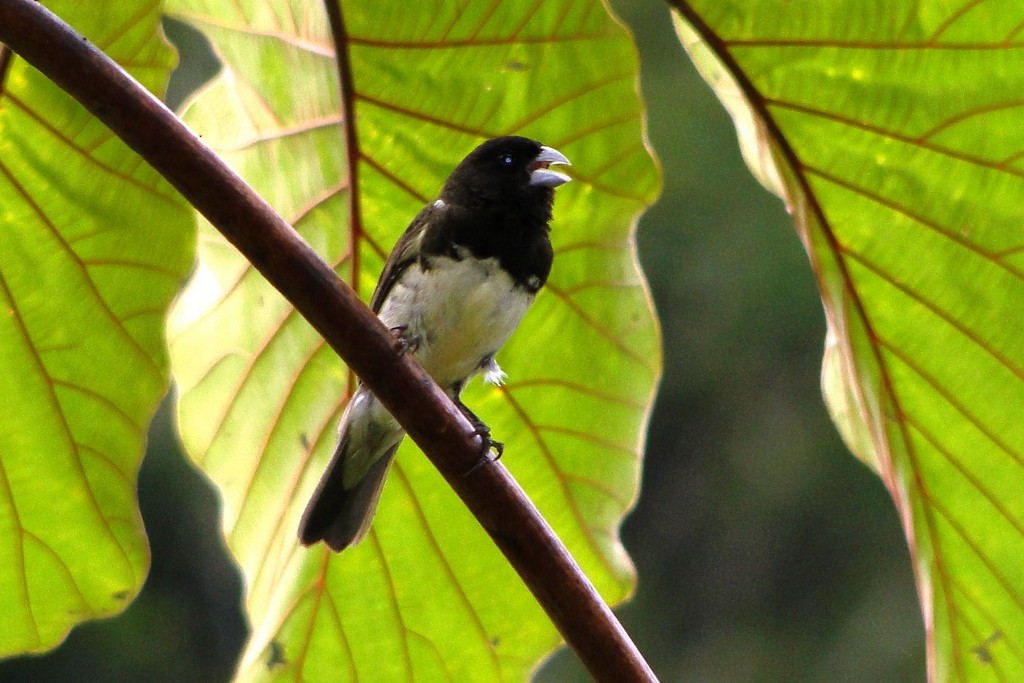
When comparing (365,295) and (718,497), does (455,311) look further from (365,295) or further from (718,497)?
(718,497)

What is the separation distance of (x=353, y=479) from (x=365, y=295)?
30 cm

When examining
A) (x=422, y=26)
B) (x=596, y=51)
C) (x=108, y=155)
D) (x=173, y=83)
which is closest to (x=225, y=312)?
(x=108, y=155)

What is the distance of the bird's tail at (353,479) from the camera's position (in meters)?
1.93

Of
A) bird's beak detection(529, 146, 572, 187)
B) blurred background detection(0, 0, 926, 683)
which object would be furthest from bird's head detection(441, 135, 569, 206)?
blurred background detection(0, 0, 926, 683)

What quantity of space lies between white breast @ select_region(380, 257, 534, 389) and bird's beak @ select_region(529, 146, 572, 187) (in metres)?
0.16

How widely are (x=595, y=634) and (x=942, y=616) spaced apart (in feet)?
2.05

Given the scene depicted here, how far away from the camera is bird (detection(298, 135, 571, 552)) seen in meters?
2.08

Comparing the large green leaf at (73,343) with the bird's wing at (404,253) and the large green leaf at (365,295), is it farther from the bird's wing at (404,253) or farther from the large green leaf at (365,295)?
the bird's wing at (404,253)

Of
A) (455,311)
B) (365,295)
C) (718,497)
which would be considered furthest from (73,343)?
(718,497)

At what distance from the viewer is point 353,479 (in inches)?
80.6

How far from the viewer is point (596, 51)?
188 cm

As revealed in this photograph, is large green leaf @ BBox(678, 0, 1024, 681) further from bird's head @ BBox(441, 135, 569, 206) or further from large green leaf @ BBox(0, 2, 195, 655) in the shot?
large green leaf @ BBox(0, 2, 195, 655)

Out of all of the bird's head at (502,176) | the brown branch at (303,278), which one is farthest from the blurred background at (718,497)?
the brown branch at (303,278)

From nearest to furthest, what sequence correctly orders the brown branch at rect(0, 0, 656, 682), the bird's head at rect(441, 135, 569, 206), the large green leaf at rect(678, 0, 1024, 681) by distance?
the brown branch at rect(0, 0, 656, 682)
the large green leaf at rect(678, 0, 1024, 681)
the bird's head at rect(441, 135, 569, 206)
